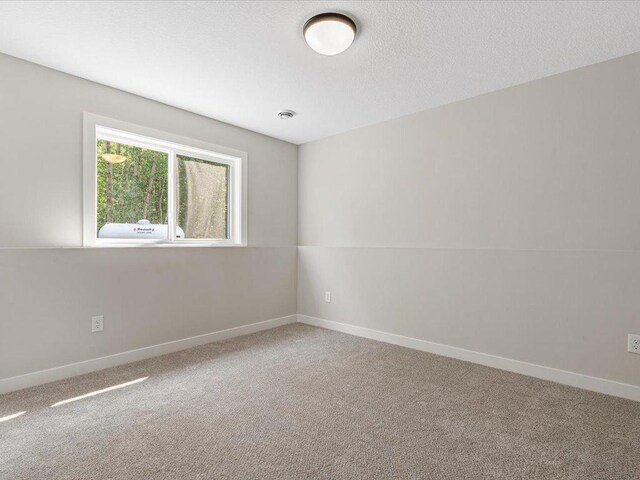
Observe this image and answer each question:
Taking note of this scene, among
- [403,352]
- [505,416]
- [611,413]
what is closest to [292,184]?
[403,352]

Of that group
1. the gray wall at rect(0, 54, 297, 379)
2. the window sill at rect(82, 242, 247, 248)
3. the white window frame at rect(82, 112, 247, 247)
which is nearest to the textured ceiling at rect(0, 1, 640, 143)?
the gray wall at rect(0, 54, 297, 379)

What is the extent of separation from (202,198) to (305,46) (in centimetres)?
204

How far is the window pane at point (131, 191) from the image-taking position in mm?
2953

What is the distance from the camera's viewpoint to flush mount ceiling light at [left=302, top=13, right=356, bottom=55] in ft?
6.53

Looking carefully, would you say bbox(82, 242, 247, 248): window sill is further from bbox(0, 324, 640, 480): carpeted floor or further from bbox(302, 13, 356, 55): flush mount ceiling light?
bbox(302, 13, 356, 55): flush mount ceiling light

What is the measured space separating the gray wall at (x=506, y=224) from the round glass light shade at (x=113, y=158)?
7.40 ft

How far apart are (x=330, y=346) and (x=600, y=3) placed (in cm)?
313

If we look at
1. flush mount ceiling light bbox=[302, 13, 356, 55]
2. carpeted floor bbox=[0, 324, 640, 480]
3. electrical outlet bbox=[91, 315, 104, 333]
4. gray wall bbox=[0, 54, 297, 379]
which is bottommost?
carpeted floor bbox=[0, 324, 640, 480]

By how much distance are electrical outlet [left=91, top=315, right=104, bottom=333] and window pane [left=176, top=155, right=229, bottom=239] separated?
1.14 m

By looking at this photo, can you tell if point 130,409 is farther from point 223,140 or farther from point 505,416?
point 223,140

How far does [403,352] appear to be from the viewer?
323cm

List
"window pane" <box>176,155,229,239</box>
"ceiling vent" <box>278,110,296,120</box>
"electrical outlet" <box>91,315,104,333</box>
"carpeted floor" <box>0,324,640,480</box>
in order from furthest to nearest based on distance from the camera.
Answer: "window pane" <box>176,155,229,239</box>
"ceiling vent" <box>278,110,296,120</box>
"electrical outlet" <box>91,315,104,333</box>
"carpeted floor" <box>0,324,640,480</box>

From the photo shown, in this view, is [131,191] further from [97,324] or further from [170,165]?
[97,324]

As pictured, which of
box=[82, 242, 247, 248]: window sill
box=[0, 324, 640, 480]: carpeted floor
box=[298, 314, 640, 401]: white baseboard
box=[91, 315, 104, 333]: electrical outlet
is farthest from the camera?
box=[82, 242, 247, 248]: window sill
